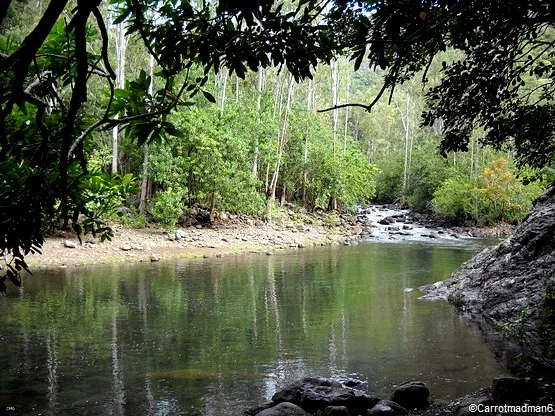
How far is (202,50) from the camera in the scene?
3.02 metres

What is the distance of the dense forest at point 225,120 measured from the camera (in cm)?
287


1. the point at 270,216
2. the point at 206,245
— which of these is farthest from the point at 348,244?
the point at 206,245

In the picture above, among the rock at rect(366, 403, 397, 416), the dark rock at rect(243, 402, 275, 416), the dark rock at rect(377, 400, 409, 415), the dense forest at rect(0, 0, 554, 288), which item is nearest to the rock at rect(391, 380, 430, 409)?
the dark rock at rect(377, 400, 409, 415)

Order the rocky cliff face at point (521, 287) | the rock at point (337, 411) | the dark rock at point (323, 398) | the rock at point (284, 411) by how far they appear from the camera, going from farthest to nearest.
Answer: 1. the rocky cliff face at point (521, 287)
2. the dark rock at point (323, 398)
3. the rock at point (337, 411)
4. the rock at point (284, 411)

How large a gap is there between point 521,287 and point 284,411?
6752 mm

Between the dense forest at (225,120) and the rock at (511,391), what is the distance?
2.55 m

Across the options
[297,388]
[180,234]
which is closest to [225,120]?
[180,234]

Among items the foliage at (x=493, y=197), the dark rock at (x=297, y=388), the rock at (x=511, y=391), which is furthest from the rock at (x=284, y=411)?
the foliage at (x=493, y=197)

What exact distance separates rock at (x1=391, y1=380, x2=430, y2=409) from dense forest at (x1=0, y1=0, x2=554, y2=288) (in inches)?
114

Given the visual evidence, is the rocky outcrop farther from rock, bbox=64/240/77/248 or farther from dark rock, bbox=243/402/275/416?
rock, bbox=64/240/77/248

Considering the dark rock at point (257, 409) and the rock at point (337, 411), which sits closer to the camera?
the rock at point (337, 411)

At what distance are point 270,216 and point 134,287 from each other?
48.0 feet

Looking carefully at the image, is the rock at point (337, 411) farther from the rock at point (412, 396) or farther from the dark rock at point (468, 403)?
the dark rock at point (468, 403)

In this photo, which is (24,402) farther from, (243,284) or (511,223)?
(511,223)
